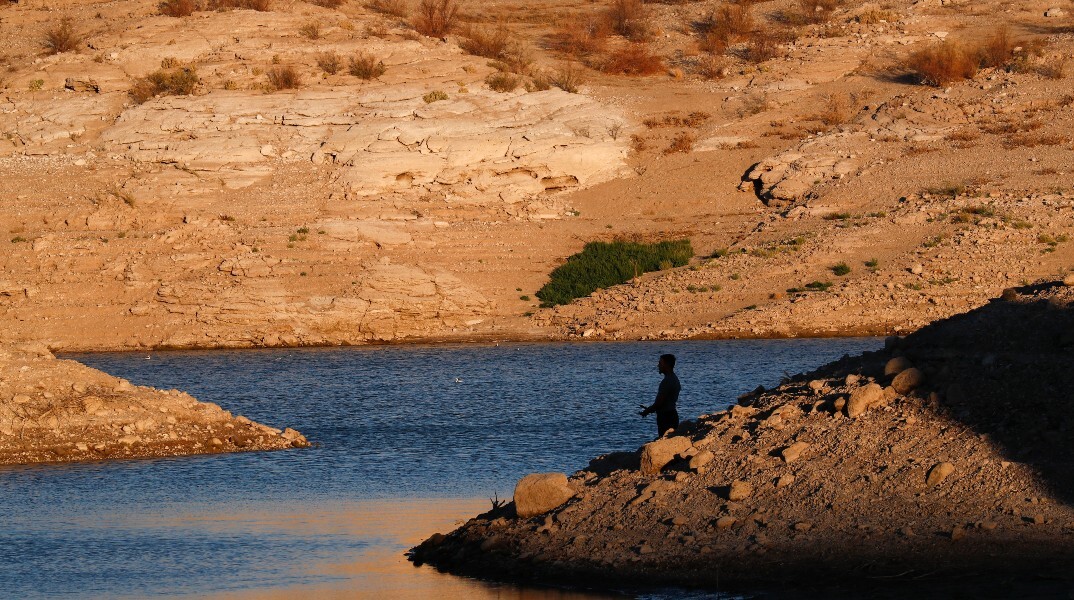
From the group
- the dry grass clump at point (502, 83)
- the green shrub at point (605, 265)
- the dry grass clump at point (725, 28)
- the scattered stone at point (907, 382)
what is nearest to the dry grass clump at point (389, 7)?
the dry grass clump at point (502, 83)

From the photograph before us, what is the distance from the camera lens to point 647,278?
35.6 m

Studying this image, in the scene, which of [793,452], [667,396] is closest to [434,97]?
[667,396]

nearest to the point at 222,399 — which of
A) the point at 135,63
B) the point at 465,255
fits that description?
the point at 465,255

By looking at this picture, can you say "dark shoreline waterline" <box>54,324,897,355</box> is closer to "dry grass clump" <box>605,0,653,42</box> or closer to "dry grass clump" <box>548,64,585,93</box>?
"dry grass clump" <box>548,64,585,93</box>

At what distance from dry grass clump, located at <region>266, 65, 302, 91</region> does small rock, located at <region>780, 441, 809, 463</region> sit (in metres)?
33.8

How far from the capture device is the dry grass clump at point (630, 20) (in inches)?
2024

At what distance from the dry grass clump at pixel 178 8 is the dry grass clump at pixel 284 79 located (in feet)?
17.5

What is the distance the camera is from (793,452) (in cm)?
1122

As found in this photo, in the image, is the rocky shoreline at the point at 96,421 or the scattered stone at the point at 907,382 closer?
the scattered stone at the point at 907,382

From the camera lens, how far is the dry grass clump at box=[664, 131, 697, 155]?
139ft

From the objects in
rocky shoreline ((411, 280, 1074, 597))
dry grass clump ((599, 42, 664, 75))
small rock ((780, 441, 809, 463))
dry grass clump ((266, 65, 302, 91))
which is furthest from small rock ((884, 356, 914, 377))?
dry grass clump ((599, 42, 664, 75))

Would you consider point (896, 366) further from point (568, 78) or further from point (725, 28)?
point (725, 28)

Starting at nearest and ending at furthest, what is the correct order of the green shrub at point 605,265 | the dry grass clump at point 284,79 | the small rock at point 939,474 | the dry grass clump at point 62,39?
the small rock at point 939,474, the green shrub at point 605,265, the dry grass clump at point 284,79, the dry grass clump at point 62,39

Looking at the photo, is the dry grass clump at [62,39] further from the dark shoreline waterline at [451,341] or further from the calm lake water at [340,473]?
the calm lake water at [340,473]
